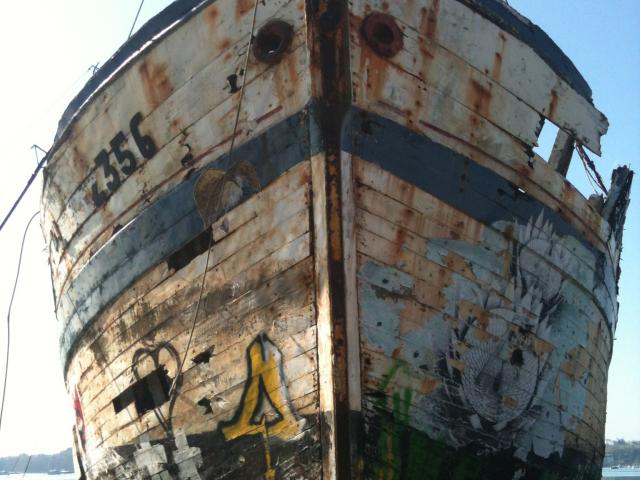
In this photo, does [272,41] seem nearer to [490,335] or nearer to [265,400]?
[265,400]

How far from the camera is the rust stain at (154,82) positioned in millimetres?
5227

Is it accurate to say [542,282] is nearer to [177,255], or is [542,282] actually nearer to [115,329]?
[177,255]

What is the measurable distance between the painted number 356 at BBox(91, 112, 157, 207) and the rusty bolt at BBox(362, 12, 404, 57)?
6.01 ft

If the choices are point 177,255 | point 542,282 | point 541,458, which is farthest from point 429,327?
point 177,255

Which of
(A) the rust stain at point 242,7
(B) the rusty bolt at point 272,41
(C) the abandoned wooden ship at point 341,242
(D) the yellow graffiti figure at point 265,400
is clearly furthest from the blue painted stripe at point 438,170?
(D) the yellow graffiti figure at point 265,400

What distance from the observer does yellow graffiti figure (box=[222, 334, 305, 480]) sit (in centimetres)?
445

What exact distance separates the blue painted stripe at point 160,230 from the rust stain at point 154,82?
0.69 meters

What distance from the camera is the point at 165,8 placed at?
17.7 ft

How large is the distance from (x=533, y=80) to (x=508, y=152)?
2.25 ft

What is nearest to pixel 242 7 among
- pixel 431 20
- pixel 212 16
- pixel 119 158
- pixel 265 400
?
pixel 212 16

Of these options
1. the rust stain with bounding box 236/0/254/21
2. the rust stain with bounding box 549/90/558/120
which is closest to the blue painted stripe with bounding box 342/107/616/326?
the rust stain with bounding box 549/90/558/120

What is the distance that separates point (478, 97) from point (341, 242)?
156 centimetres

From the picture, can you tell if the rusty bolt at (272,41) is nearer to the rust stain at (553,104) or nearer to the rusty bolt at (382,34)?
the rusty bolt at (382,34)

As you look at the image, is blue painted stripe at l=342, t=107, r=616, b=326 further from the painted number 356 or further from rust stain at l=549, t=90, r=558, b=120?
the painted number 356
